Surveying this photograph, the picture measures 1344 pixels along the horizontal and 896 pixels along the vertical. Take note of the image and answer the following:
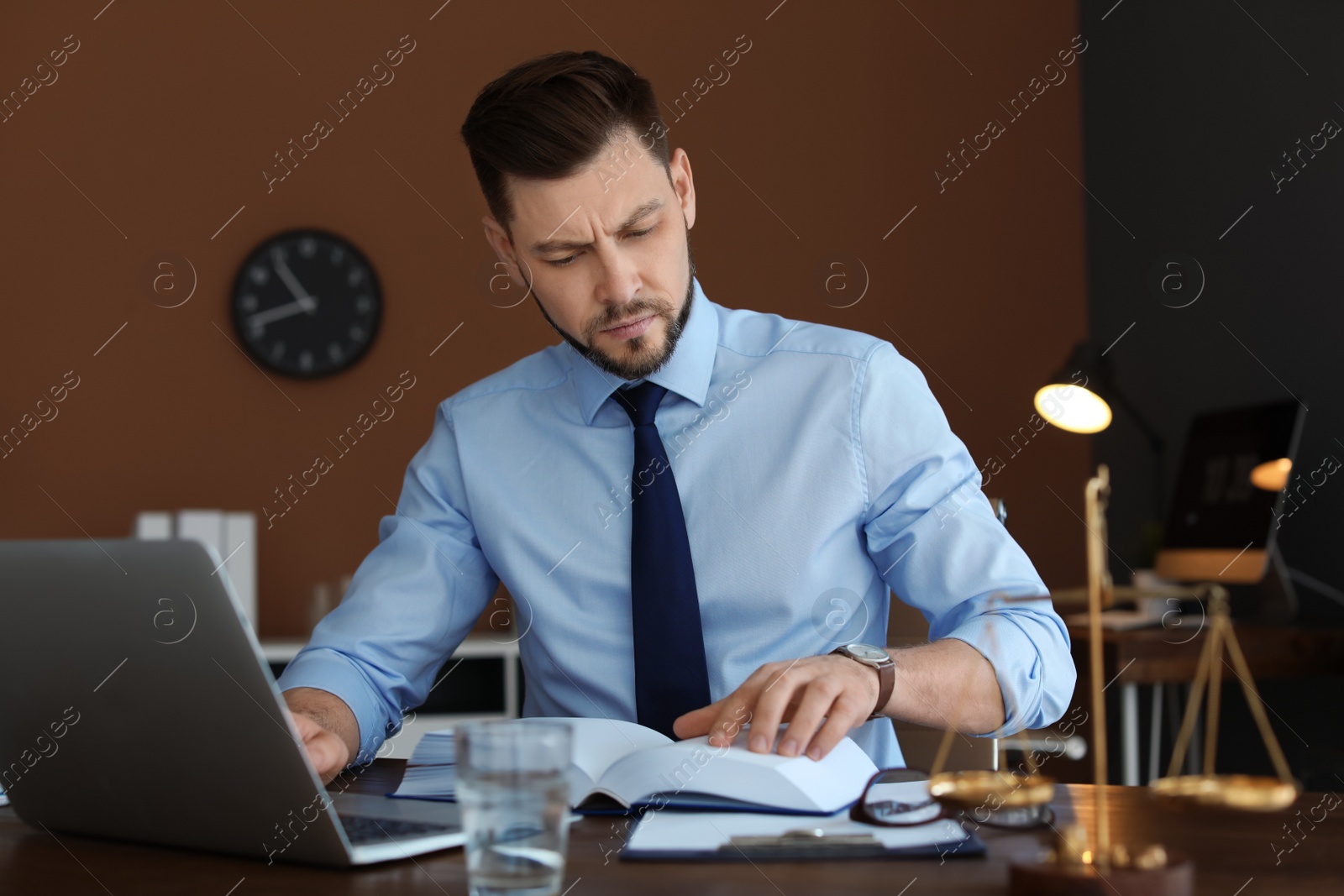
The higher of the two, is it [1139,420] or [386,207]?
[386,207]

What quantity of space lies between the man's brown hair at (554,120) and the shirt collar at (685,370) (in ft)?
0.63

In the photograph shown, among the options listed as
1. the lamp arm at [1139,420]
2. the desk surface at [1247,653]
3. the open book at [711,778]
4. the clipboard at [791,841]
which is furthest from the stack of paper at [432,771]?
the lamp arm at [1139,420]

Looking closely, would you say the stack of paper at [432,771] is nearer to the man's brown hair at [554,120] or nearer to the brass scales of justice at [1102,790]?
the brass scales of justice at [1102,790]

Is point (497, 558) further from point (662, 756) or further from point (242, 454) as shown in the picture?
point (242, 454)

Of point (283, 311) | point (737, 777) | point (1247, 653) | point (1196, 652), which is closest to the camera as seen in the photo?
point (737, 777)

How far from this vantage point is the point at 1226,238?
3.02 metres

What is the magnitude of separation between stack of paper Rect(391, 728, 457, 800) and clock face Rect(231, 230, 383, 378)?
2949mm

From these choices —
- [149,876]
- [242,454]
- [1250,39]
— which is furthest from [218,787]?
[242,454]

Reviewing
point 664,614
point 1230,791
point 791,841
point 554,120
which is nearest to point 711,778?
point 791,841

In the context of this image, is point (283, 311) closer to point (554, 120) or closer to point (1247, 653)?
point (554, 120)

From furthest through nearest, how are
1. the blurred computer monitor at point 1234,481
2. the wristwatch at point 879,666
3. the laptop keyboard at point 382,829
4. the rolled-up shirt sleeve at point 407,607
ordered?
→ 1. the blurred computer monitor at point 1234,481
2. the rolled-up shirt sleeve at point 407,607
3. the wristwatch at point 879,666
4. the laptop keyboard at point 382,829

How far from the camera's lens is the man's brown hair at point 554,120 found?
4.93ft

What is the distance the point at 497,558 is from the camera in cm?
157

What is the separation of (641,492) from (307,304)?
2.75 m
